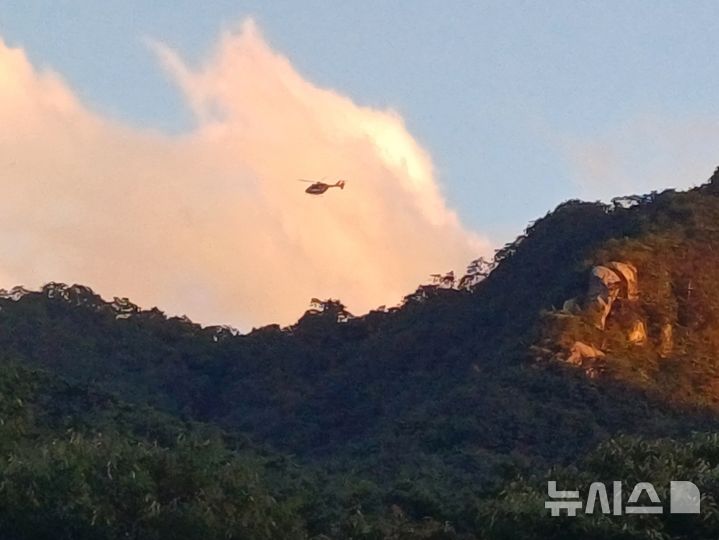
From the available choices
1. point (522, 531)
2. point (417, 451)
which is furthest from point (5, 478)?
point (417, 451)

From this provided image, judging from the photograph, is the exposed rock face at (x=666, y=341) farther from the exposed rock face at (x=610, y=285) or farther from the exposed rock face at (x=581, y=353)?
the exposed rock face at (x=581, y=353)

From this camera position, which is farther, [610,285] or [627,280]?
[627,280]

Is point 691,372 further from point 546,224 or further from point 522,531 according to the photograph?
point 522,531

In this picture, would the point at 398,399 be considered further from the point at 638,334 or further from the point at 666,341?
the point at 666,341

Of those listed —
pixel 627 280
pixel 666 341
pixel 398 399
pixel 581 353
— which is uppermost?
pixel 627 280

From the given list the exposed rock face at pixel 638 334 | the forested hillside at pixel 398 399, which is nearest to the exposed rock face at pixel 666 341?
the forested hillside at pixel 398 399

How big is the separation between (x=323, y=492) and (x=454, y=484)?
418 cm

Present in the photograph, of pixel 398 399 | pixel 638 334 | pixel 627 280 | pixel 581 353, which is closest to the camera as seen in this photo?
pixel 581 353

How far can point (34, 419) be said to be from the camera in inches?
1118

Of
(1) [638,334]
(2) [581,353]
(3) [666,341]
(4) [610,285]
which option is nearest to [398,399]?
(2) [581,353]

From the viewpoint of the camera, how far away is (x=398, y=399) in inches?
1682

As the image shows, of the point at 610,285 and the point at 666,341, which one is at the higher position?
the point at 610,285

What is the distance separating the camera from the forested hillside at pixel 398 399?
18.6 meters

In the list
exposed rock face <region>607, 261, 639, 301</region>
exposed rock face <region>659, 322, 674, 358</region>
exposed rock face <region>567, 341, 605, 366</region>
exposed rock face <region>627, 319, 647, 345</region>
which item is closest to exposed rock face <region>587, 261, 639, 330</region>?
exposed rock face <region>607, 261, 639, 301</region>
